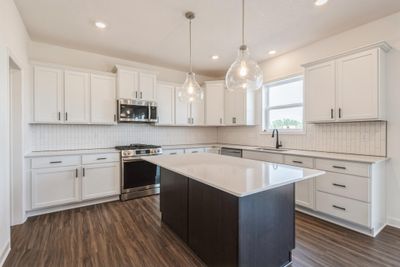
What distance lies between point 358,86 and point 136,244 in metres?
3.44

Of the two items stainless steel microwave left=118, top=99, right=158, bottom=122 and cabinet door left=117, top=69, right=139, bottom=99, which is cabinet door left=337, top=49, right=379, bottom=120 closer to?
stainless steel microwave left=118, top=99, right=158, bottom=122

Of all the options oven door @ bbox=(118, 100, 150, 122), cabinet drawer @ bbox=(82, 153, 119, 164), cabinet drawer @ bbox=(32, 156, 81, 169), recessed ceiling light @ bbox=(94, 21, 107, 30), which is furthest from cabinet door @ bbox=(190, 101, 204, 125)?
cabinet drawer @ bbox=(32, 156, 81, 169)

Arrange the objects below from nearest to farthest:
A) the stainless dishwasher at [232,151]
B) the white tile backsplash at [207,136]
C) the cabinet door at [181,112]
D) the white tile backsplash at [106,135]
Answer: the white tile backsplash at [207,136] < the white tile backsplash at [106,135] < the stainless dishwasher at [232,151] < the cabinet door at [181,112]

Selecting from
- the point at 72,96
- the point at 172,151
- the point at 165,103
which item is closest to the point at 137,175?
the point at 172,151

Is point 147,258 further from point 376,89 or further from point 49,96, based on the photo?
point 376,89

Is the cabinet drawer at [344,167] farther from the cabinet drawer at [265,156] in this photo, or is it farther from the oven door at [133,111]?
the oven door at [133,111]

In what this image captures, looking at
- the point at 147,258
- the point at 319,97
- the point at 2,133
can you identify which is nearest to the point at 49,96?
the point at 2,133

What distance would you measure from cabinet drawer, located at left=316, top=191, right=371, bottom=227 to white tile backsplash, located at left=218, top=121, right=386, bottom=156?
31.5 inches

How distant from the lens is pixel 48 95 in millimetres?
3258

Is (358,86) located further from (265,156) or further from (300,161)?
(265,156)

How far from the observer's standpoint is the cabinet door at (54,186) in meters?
2.96

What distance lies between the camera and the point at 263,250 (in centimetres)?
168

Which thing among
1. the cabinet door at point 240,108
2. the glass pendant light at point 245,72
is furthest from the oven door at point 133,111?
the glass pendant light at point 245,72

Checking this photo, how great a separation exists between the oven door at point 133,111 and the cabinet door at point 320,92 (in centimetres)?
298
